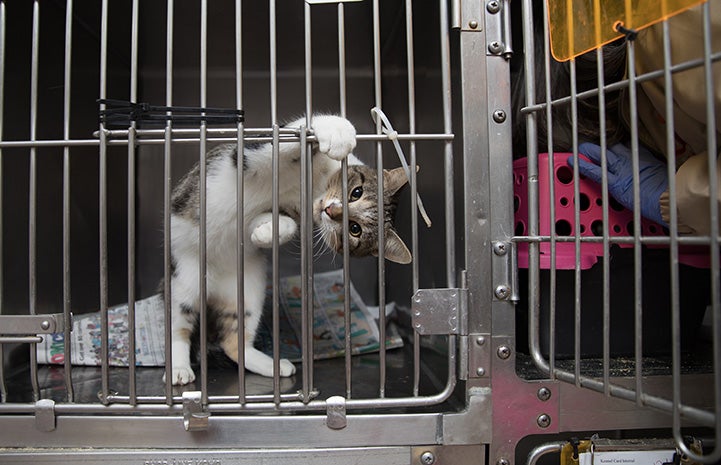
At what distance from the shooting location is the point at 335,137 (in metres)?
0.89

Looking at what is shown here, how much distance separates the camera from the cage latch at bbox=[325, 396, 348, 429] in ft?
2.90

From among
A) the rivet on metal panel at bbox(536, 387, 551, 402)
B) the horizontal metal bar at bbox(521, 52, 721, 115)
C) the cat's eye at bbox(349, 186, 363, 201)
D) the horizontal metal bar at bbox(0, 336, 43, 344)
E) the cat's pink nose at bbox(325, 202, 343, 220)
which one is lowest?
the rivet on metal panel at bbox(536, 387, 551, 402)

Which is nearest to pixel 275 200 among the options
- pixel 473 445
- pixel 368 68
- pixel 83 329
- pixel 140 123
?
pixel 140 123

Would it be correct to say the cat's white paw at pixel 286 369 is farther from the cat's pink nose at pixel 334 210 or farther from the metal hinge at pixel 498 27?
the metal hinge at pixel 498 27

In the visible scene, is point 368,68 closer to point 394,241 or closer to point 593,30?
point 394,241

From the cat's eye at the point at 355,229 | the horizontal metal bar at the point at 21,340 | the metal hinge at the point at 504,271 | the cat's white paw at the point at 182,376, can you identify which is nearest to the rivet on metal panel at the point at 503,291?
the metal hinge at the point at 504,271

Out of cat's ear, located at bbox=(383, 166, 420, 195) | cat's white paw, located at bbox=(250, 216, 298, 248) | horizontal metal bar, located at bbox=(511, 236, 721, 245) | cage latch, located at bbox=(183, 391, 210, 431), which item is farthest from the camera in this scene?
cat's ear, located at bbox=(383, 166, 420, 195)

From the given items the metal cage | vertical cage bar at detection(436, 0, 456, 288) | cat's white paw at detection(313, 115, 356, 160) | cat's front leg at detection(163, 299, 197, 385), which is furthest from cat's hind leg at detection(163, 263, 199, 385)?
vertical cage bar at detection(436, 0, 456, 288)

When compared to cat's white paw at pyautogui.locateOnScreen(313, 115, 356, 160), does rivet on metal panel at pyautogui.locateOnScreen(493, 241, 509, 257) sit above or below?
below

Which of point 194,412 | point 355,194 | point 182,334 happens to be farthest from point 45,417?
point 355,194

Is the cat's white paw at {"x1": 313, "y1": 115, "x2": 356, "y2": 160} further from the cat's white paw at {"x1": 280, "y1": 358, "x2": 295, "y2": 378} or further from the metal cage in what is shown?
the cat's white paw at {"x1": 280, "y1": 358, "x2": 295, "y2": 378}

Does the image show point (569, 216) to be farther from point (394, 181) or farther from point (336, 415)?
point (336, 415)

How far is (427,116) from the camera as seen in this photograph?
4.01ft

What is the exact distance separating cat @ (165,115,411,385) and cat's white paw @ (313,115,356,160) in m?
0.23
